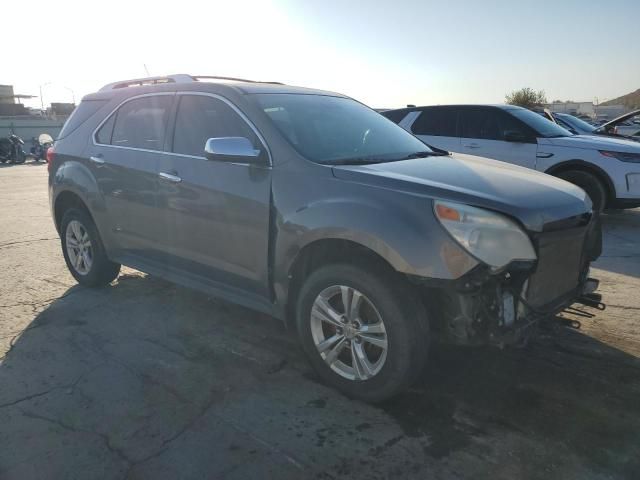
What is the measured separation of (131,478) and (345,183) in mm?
1863

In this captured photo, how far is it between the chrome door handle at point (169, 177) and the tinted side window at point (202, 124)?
19 centimetres

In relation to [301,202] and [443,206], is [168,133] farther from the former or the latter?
[443,206]

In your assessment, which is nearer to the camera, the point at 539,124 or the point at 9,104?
the point at 539,124

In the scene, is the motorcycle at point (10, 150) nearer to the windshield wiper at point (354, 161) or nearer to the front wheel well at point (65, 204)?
the front wheel well at point (65, 204)

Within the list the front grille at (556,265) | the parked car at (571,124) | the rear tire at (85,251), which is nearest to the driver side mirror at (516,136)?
the parked car at (571,124)

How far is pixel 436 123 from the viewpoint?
29.3 ft

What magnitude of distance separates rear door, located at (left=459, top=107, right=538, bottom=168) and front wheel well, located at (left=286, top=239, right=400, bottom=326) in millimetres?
5902

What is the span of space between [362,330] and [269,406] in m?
0.69

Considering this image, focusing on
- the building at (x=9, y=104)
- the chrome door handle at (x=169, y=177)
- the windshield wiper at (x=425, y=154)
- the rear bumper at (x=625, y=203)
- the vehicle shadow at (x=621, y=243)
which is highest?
the building at (x=9, y=104)

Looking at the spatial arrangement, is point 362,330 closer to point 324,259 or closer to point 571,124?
point 324,259

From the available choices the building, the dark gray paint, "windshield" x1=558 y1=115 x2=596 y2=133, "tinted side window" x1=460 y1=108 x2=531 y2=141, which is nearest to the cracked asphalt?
the dark gray paint

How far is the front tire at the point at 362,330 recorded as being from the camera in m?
2.83

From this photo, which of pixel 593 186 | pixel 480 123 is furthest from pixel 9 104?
pixel 593 186

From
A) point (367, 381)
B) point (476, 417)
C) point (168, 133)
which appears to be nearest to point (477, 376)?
point (476, 417)
